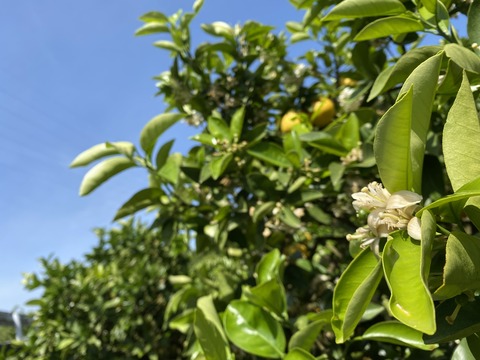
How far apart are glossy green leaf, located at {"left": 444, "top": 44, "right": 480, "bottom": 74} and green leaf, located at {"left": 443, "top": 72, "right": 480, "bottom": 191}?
0.17 meters

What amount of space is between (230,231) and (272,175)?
26 cm

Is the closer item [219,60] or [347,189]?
[347,189]

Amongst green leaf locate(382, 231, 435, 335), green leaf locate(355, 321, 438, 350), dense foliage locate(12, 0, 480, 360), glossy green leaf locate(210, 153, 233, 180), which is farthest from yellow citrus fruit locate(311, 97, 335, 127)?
green leaf locate(382, 231, 435, 335)

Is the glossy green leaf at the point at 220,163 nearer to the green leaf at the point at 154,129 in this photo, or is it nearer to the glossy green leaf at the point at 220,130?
the glossy green leaf at the point at 220,130

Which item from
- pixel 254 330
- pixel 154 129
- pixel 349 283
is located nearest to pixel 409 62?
pixel 349 283

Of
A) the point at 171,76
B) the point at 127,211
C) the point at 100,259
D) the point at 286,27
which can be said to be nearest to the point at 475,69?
the point at 127,211

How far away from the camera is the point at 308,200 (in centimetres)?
150

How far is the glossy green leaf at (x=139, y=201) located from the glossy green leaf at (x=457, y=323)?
119 cm

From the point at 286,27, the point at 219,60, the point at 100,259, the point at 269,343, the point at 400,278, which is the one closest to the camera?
the point at 400,278

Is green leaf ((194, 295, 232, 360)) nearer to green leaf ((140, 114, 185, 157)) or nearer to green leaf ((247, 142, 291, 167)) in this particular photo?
green leaf ((247, 142, 291, 167))

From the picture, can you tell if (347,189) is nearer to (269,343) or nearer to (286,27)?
(269,343)

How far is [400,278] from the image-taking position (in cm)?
52

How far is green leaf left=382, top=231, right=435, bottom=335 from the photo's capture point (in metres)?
0.47

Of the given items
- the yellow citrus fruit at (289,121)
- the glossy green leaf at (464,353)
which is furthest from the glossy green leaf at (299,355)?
the yellow citrus fruit at (289,121)
